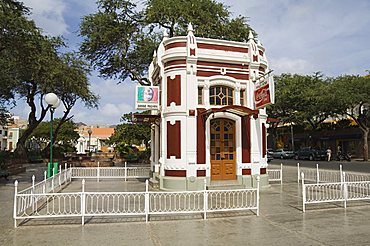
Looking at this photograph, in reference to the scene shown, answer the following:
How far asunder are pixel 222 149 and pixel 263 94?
3.27 m

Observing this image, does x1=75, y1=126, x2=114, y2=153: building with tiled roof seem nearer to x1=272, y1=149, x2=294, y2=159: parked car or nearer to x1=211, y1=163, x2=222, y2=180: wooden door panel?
x1=272, y1=149, x2=294, y2=159: parked car

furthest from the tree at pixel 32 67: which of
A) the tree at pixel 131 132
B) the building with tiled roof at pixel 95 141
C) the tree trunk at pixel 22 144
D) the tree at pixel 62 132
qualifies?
the building with tiled roof at pixel 95 141

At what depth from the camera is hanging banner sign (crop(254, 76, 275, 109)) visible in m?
13.8

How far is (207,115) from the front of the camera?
14.8 meters

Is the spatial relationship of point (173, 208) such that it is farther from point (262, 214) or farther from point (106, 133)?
point (106, 133)

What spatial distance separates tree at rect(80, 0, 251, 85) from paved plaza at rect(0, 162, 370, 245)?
16.6 m


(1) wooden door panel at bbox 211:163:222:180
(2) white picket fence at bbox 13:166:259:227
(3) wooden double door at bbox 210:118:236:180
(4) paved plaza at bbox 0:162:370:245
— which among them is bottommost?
(4) paved plaza at bbox 0:162:370:245

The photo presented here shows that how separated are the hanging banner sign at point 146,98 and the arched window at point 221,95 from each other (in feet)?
8.92

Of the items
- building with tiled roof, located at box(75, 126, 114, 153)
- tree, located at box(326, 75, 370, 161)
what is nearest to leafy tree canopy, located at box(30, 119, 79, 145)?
building with tiled roof, located at box(75, 126, 114, 153)

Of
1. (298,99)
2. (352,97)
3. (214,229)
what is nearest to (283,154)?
(298,99)

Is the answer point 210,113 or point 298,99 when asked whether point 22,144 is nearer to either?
point 210,113

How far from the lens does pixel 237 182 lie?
602 inches

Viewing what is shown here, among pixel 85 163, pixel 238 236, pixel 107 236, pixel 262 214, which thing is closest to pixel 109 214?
pixel 107 236

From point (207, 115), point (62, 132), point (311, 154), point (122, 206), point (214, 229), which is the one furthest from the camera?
point (62, 132)
